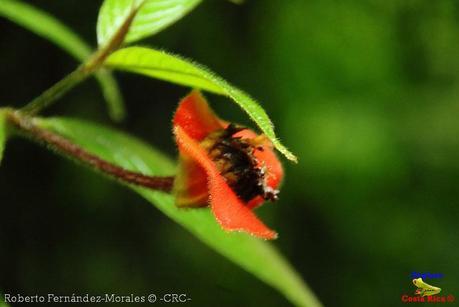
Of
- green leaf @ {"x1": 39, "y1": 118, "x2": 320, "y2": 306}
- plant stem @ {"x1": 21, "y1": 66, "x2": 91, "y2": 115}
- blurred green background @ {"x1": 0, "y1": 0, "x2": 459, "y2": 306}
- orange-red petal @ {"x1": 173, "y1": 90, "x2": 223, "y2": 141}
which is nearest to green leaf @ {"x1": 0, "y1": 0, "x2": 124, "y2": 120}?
green leaf @ {"x1": 39, "y1": 118, "x2": 320, "y2": 306}

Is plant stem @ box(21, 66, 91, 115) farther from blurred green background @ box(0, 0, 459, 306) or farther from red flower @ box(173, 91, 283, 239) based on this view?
blurred green background @ box(0, 0, 459, 306)

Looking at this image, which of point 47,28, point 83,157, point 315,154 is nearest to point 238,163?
point 83,157

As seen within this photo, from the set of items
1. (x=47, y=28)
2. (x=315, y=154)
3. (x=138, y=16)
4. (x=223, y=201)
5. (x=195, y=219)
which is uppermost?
(x=315, y=154)

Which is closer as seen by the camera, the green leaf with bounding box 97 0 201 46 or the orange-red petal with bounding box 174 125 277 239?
the orange-red petal with bounding box 174 125 277 239

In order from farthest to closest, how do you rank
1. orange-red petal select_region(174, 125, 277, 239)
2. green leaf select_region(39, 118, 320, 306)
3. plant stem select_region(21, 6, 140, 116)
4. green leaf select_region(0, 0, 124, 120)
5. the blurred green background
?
the blurred green background < green leaf select_region(0, 0, 124, 120) < green leaf select_region(39, 118, 320, 306) < plant stem select_region(21, 6, 140, 116) < orange-red petal select_region(174, 125, 277, 239)

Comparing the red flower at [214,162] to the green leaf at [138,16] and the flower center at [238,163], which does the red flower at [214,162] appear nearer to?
the flower center at [238,163]

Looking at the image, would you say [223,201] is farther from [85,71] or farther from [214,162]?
[85,71]

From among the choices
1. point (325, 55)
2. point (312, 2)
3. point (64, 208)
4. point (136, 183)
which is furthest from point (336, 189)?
point (136, 183)
